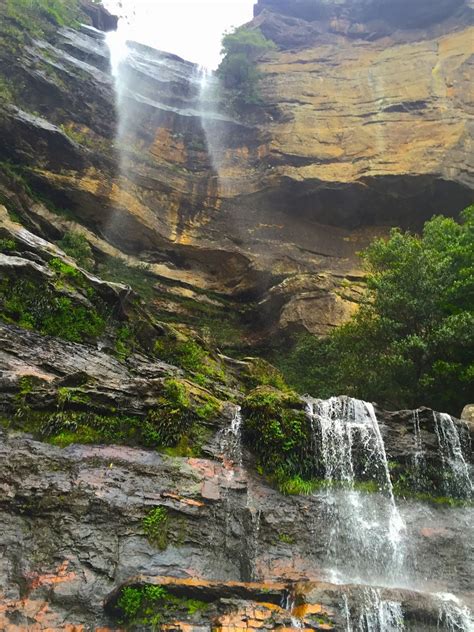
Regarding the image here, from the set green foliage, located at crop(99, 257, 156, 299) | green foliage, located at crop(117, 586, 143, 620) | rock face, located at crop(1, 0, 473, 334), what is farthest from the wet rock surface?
green foliage, located at crop(99, 257, 156, 299)

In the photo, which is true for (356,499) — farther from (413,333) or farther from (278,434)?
(413,333)

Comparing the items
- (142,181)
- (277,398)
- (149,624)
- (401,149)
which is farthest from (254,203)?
(149,624)

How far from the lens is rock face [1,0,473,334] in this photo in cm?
1861

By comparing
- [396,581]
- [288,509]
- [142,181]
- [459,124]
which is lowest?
[396,581]

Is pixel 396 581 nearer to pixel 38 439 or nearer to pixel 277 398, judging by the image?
pixel 277 398

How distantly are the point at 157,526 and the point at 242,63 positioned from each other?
30395 mm

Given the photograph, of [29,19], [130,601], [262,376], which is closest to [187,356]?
[262,376]

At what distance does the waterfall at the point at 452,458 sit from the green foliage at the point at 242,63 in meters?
23.6

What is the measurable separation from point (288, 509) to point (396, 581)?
1.92 m

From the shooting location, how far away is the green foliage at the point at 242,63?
28.2 metres

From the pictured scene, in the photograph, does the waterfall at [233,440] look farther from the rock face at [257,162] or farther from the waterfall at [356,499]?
the rock face at [257,162]

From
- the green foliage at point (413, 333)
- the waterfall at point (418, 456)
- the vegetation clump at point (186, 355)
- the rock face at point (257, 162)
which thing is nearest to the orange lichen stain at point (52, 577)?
the vegetation clump at point (186, 355)

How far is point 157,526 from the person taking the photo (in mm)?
6492

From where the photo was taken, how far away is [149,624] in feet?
17.2
